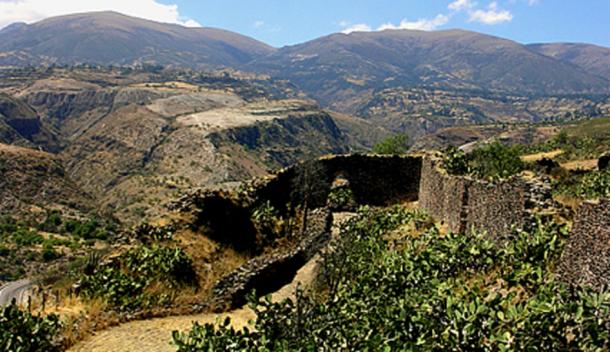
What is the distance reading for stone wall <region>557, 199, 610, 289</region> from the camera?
8059 millimetres

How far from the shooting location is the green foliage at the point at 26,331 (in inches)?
396

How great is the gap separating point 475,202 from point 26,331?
12.0 meters

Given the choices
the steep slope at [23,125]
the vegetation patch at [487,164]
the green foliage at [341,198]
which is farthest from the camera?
the steep slope at [23,125]

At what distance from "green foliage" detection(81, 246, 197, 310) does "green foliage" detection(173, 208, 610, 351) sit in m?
5.30

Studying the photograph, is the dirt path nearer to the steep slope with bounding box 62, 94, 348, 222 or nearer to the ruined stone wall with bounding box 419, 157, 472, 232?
the ruined stone wall with bounding box 419, 157, 472, 232

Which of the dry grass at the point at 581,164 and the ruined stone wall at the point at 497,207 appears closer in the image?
the ruined stone wall at the point at 497,207

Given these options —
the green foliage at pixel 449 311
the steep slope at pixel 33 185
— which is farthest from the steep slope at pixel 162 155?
the green foliage at pixel 449 311

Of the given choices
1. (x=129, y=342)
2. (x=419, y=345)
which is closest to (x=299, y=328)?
(x=419, y=345)

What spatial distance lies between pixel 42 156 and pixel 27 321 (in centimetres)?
13009

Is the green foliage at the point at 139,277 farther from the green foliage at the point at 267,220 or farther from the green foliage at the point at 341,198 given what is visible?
the green foliage at the point at 341,198

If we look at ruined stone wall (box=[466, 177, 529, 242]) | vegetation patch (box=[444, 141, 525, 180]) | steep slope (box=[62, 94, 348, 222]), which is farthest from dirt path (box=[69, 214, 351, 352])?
steep slope (box=[62, 94, 348, 222])

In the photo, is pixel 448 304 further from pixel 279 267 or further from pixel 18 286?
pixel 18 286

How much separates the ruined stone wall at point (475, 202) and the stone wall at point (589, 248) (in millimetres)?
2897

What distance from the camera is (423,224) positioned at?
739 inches
